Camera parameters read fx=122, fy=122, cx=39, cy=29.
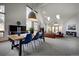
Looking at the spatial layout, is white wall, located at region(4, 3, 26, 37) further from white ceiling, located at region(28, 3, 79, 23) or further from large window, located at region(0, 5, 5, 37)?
white ceiling, located at region(28, 3, 79, 23)

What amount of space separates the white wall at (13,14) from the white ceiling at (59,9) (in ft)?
1.01

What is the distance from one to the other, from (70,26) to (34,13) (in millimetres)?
1001

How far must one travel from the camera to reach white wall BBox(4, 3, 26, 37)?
311 cm

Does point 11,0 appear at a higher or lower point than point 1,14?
higher

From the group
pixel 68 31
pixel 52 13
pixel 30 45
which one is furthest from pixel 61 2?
pixel 30 45

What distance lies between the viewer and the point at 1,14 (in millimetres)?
3096

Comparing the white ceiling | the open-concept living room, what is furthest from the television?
the white ceiling

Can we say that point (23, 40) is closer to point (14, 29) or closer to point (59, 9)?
point (14, 29)

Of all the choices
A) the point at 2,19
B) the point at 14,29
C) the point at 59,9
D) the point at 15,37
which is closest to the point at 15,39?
the point at 15,37

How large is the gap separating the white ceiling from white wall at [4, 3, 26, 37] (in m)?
0.31

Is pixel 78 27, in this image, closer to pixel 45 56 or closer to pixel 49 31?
pixel 49 31

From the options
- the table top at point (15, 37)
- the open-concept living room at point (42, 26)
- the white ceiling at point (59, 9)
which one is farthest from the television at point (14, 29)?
the white ceiling at point (59, 9)

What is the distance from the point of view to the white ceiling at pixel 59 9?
3.09m

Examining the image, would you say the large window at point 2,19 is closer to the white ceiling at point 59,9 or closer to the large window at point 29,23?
the large window at point 29,23
